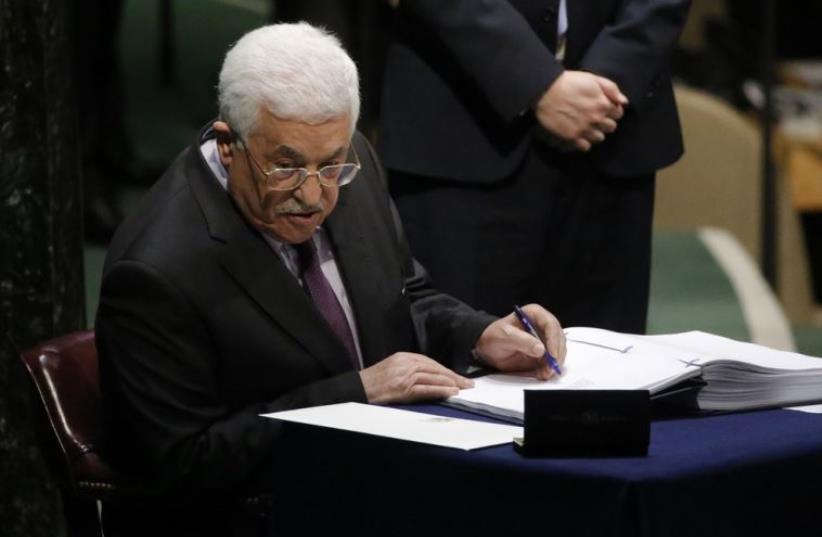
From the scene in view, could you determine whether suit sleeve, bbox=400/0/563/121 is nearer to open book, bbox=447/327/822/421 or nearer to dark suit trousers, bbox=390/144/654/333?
dark suit trousers, bbox=390/144/654/333

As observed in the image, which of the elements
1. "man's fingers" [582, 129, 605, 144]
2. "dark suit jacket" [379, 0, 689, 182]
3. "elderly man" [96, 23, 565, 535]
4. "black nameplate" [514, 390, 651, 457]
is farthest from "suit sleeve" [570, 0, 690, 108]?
"black nameplate" [514, 390, 651, 457]

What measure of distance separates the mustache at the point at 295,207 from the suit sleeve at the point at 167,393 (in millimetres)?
194

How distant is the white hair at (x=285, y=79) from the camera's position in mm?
2621

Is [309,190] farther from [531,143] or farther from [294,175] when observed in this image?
[531,143]

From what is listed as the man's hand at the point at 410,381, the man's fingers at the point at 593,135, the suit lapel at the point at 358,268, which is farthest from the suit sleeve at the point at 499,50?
the man's hand at the point at 410,381

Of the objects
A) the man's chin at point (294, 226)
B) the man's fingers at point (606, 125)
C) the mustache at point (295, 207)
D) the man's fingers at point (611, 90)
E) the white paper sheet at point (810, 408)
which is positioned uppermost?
the man's fingers at point (611, 90)

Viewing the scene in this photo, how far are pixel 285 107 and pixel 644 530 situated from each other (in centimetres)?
87

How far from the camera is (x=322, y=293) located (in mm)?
2840

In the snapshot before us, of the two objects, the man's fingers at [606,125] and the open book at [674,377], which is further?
the man's fingers at [606,125]

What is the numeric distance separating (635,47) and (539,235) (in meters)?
0.40

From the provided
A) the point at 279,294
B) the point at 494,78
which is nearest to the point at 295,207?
the point at 279,294

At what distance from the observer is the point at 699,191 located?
6.64 metres

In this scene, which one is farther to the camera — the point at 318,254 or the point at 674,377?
the point at 318,254

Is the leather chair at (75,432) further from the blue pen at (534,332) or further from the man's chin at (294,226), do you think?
the blue pen at (534,332)
